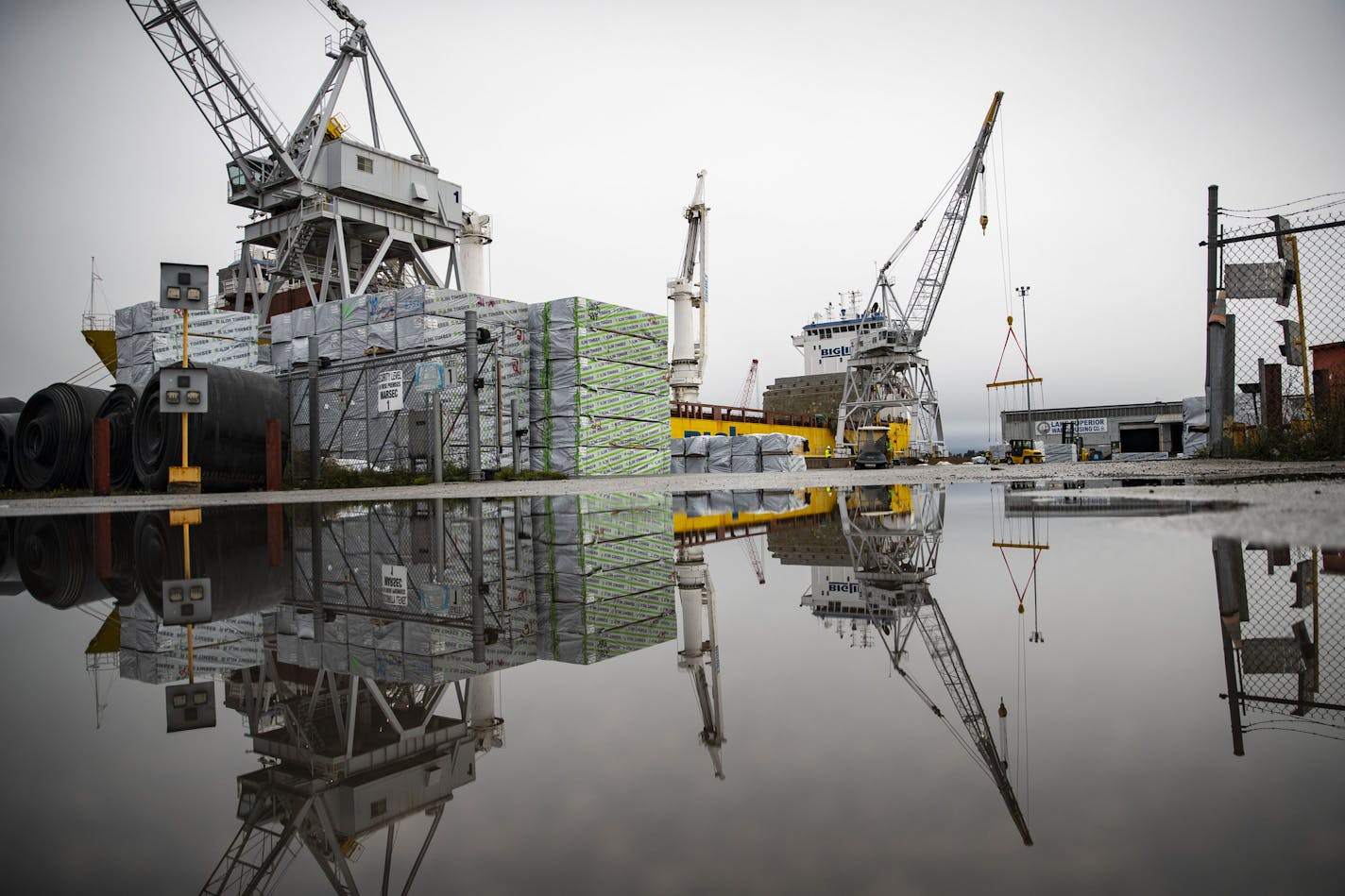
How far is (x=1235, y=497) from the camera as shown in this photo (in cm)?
576

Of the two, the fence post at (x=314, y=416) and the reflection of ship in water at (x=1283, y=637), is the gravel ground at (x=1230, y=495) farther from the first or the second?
→ the fence post at (x=314, y=416)

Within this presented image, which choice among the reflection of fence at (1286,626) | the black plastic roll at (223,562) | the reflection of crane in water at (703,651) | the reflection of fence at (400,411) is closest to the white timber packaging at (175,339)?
the reflection of fence at (400,411)

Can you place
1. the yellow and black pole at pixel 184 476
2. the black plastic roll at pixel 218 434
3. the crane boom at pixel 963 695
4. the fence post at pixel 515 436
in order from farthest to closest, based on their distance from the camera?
the fence post at pixel 515 436, the black plastic roll at pixel 218 434, the yellow and black pole at pixel 184 476, the crane boom at pixel 963 695

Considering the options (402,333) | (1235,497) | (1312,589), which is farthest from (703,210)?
(1312,589)

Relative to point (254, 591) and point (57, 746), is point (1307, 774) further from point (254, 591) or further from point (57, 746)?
point (254, 591)

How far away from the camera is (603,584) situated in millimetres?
3531

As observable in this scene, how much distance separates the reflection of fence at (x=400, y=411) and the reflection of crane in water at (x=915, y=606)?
12009mm

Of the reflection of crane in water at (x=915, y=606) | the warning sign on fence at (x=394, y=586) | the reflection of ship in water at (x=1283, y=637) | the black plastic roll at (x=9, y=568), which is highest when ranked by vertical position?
the reflection of ship in water at (x=1283, y=637)

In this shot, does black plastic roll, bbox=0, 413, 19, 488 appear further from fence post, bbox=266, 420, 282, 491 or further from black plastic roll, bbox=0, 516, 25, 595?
black plastic roll, bbox=0, 516, 25, 595

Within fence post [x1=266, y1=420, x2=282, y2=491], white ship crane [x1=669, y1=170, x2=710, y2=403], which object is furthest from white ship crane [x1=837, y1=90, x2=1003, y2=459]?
fence post [x1=266, y1=420, x2=282, y2=491]

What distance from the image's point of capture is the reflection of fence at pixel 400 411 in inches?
678

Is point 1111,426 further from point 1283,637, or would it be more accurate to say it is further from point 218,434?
point 1283,637

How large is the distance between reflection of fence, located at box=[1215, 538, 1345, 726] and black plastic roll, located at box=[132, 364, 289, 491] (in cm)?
1609

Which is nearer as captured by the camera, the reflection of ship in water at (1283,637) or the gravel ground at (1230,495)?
the reflection of ship in water at (1283,637)
